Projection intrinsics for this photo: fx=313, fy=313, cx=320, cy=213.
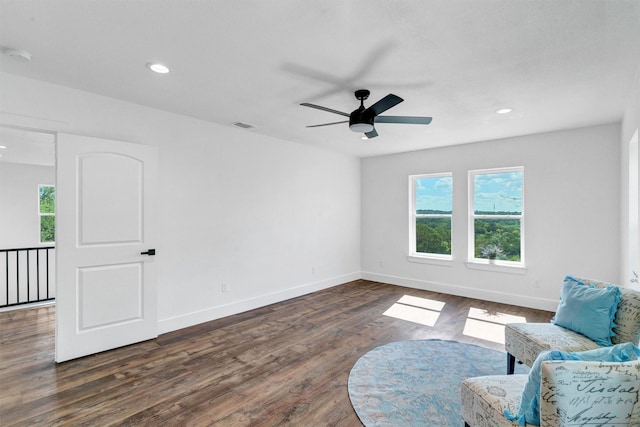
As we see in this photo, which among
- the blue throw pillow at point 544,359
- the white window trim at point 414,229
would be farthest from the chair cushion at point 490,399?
the white window trim at point 414,229

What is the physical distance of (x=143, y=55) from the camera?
7.92ft

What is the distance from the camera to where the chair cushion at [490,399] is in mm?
1498

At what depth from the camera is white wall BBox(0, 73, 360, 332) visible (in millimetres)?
3172

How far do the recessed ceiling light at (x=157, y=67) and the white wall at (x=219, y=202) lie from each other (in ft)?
3.49

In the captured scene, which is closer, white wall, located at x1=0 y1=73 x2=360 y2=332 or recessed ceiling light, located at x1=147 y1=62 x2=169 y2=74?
recessed ceiling light, located at x1=147 y1=62 x2=169 y2=74

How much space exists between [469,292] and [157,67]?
539 cm

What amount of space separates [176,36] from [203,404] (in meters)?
2.67

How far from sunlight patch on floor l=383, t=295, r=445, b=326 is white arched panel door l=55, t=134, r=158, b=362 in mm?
3152

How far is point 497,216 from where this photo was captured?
201 inches

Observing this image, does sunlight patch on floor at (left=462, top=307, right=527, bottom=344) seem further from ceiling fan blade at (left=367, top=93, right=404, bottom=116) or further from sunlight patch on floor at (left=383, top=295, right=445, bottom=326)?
ceiling fan blade at (left=367, top=93, right=404, bottom=116)

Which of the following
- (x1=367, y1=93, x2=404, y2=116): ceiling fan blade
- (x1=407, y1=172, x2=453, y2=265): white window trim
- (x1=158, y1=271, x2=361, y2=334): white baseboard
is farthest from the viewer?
(x1=407, y1=172, x2=453, y2=265): white window trim

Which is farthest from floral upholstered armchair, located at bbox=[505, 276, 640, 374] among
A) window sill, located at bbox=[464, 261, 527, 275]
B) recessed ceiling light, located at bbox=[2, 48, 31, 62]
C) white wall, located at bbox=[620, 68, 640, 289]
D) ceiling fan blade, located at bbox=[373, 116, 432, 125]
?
recessed ceiling light, located at bbox=[2, 48, 31, 62]

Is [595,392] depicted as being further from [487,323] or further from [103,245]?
[103,245]

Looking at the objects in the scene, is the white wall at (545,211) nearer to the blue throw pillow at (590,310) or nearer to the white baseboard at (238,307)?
the white baseboard at (238,307)
